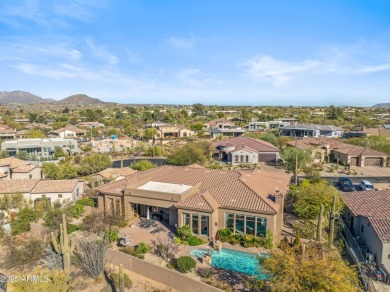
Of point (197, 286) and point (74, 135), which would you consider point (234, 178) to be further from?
point (74, 135)

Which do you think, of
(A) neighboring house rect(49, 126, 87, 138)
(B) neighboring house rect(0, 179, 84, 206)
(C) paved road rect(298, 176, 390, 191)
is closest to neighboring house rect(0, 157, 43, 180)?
(B) neighboring house rect(0, 179, 84, 206)

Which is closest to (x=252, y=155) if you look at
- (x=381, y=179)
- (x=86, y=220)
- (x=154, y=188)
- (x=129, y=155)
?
(x=381, y=179)

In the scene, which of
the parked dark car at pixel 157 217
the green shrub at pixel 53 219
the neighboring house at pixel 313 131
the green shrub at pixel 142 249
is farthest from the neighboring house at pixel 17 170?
the neighboring house at pixel 313 131

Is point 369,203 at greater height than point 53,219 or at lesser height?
greater

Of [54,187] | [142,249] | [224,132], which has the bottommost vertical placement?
[142,249]

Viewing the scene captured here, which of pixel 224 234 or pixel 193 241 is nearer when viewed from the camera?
pixel 193 241

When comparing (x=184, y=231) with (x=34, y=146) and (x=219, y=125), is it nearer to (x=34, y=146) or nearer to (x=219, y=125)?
(x=34, y=146)

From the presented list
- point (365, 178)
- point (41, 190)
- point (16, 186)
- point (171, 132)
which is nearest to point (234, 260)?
point (41, 190)

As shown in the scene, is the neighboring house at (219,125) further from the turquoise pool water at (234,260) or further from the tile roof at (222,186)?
the turquoise pool water at (234,260)
